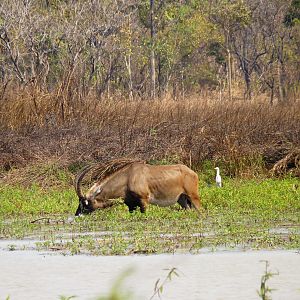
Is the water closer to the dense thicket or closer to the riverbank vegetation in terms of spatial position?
the riverbank vegetation

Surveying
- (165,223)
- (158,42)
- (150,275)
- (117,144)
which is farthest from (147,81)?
(150,275)

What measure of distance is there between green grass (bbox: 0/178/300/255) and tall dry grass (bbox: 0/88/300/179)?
75.8 inches

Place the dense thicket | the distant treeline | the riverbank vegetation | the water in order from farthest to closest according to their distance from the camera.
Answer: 1. the distant treeline
2. the dense thicket
3. the riverbank vegetation
4. the water

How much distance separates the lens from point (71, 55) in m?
31.3

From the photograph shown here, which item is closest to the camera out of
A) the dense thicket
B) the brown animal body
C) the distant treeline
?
the brown animal body

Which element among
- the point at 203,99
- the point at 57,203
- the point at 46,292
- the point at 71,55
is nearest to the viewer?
the point at 46,292

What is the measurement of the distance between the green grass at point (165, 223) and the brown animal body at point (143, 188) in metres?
0.17

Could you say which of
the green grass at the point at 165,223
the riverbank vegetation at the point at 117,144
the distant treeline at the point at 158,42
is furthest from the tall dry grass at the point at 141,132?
the distant treeline at the point at 158,42

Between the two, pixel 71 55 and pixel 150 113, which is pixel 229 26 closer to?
pixel 71 55

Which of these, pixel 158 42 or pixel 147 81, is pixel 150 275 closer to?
pixel 158 42

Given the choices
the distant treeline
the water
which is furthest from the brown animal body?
the distant treeline

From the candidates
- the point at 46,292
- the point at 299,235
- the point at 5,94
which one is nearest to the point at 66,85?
the point at 5,94

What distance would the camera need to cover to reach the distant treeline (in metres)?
32.2

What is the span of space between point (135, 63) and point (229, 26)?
14.0 ft
